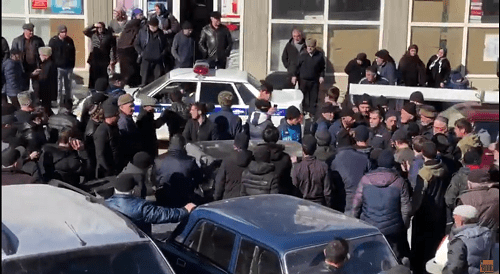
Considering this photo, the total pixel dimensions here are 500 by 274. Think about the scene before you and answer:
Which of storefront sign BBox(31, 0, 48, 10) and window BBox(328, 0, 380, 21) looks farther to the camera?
window BBox(328, 0, 380, 21)

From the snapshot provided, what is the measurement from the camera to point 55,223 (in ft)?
19.8

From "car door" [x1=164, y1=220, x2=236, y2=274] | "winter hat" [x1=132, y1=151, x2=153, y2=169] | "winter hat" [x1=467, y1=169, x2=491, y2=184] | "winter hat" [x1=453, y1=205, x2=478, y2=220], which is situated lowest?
"car door" [x1=164, y1=220, x2=236, y2=274]

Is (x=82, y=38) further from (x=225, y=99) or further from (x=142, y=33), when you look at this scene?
(x=225, y=99)

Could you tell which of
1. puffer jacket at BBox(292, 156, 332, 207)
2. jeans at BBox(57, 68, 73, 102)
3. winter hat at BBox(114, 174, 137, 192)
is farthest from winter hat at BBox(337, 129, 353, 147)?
jeans at BBox(57, 68, 73, 102)

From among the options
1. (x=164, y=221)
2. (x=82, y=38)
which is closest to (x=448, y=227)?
(x=164, y=221)

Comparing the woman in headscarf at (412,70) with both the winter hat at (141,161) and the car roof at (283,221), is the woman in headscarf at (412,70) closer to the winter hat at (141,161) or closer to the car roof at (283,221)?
the winter hat at (141,161)

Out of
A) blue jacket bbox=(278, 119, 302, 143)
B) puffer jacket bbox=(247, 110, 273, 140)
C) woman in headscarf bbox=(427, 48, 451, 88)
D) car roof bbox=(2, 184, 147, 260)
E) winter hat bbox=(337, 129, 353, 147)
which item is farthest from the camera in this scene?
woman in headscarf bbox=(427, 48, 451, 88)

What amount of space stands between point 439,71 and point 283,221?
1063 cm

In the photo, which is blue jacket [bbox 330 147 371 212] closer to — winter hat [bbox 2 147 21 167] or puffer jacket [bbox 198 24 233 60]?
winter hat [bbox 2 147 21 167]

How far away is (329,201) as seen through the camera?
8914 mm

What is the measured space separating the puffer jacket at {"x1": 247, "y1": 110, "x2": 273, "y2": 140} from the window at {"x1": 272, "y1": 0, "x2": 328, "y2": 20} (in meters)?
6.76

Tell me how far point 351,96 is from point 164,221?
242 inches

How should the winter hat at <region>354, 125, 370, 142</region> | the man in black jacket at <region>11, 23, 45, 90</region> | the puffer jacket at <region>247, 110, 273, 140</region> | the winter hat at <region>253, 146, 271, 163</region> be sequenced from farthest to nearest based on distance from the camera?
1. the man in black jacket at <region>11, 23, 45, 90</region>
2. the puffer jacket at <region>247, 110, 273, 140</region>
3. the winter hat at <region>354, 125, 370, 142</region>
4. the winter hat at <region>253, 146, 271, 163</region>

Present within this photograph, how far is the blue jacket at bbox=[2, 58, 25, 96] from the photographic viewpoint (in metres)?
14.5
